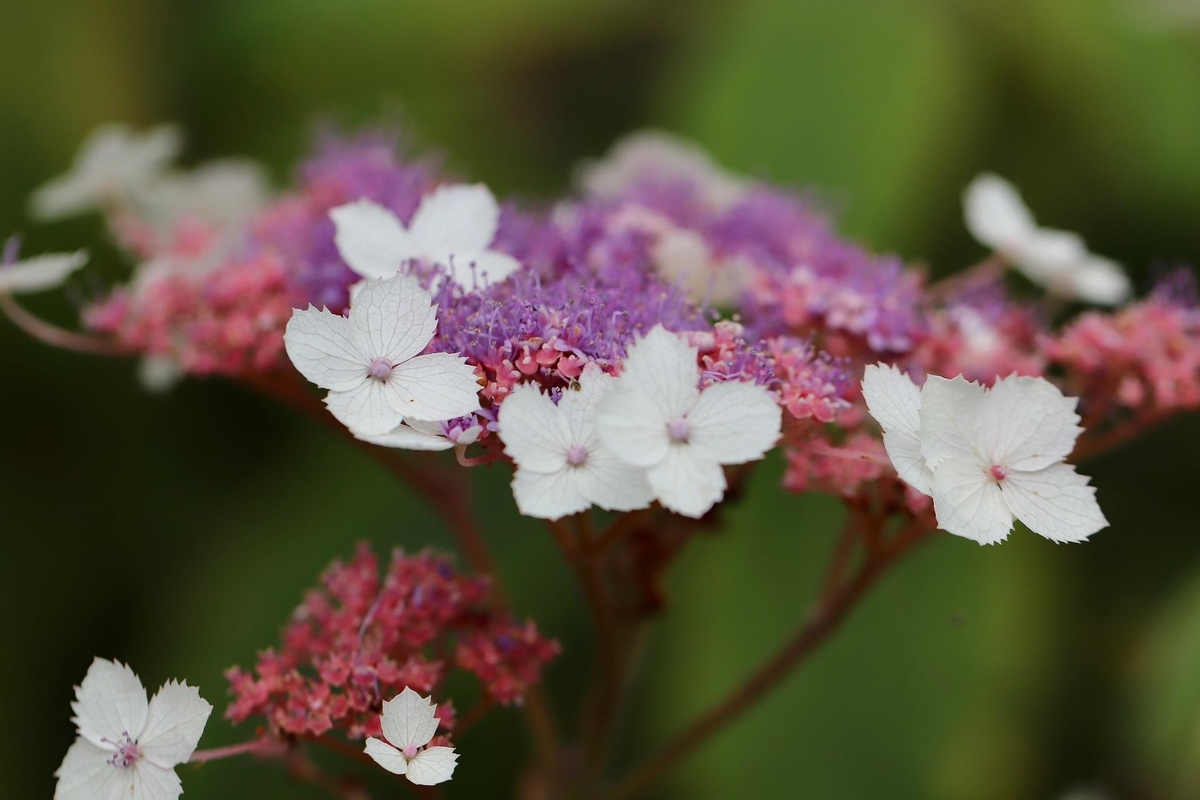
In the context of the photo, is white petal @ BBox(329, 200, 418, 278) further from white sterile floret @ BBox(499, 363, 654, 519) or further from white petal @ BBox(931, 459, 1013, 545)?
white petal @ BBox(931, 459, 1013, 545)

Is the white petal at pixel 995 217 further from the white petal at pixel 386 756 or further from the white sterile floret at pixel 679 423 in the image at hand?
the white petal at pixel 386 756

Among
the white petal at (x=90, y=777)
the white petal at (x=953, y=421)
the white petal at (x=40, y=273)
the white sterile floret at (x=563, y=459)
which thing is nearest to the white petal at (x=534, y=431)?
the white sterile floret at (x=563, y=459)

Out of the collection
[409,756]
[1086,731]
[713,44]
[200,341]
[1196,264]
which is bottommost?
[409,756]

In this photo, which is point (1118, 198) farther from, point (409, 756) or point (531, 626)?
point (409, 756)

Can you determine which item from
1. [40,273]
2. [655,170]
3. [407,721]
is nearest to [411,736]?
[407,721]

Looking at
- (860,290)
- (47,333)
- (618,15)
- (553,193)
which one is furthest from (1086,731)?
(47,333)
